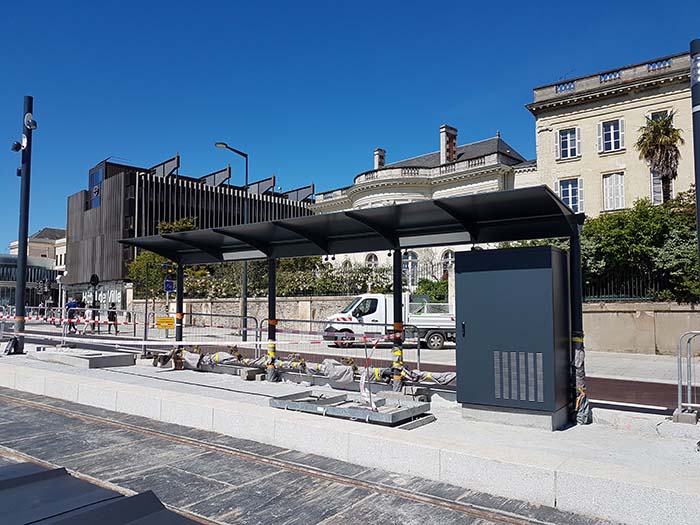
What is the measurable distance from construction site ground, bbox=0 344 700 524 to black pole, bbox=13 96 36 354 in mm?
7437

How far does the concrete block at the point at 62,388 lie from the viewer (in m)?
10.2

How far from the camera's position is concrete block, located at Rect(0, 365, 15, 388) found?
11.8 meters

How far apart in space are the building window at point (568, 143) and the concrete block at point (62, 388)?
115ft

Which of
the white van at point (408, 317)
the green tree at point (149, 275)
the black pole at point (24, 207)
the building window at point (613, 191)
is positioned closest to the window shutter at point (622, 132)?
the building window at point (613, 191)

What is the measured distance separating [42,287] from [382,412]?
153 ft

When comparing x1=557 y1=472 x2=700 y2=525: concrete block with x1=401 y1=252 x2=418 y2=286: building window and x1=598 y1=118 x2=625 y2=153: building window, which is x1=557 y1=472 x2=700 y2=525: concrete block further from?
x1=598 y1=118 x2=625 y2=153: building window

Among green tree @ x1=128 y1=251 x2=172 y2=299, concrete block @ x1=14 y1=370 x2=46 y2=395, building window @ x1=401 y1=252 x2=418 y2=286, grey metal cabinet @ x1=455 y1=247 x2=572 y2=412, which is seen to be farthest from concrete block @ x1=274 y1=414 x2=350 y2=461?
green tree @ x1=128 y1=251 x2=172 y2=299

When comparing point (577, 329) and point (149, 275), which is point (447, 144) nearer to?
point (149, 275)

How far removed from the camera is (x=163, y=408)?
859cm

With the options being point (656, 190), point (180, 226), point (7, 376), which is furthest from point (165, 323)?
point (180, 226)

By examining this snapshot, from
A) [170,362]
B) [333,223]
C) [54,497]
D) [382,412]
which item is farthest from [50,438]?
[170,362]

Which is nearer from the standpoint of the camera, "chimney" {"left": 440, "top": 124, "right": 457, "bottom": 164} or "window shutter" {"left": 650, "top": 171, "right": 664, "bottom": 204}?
"window shutter" {"left": 650, "top": 171, "right": 664, "bottom": 204}

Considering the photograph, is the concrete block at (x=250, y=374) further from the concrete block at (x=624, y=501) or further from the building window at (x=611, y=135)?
the building window at (x=611, y=135)

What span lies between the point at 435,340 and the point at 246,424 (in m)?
17.0
